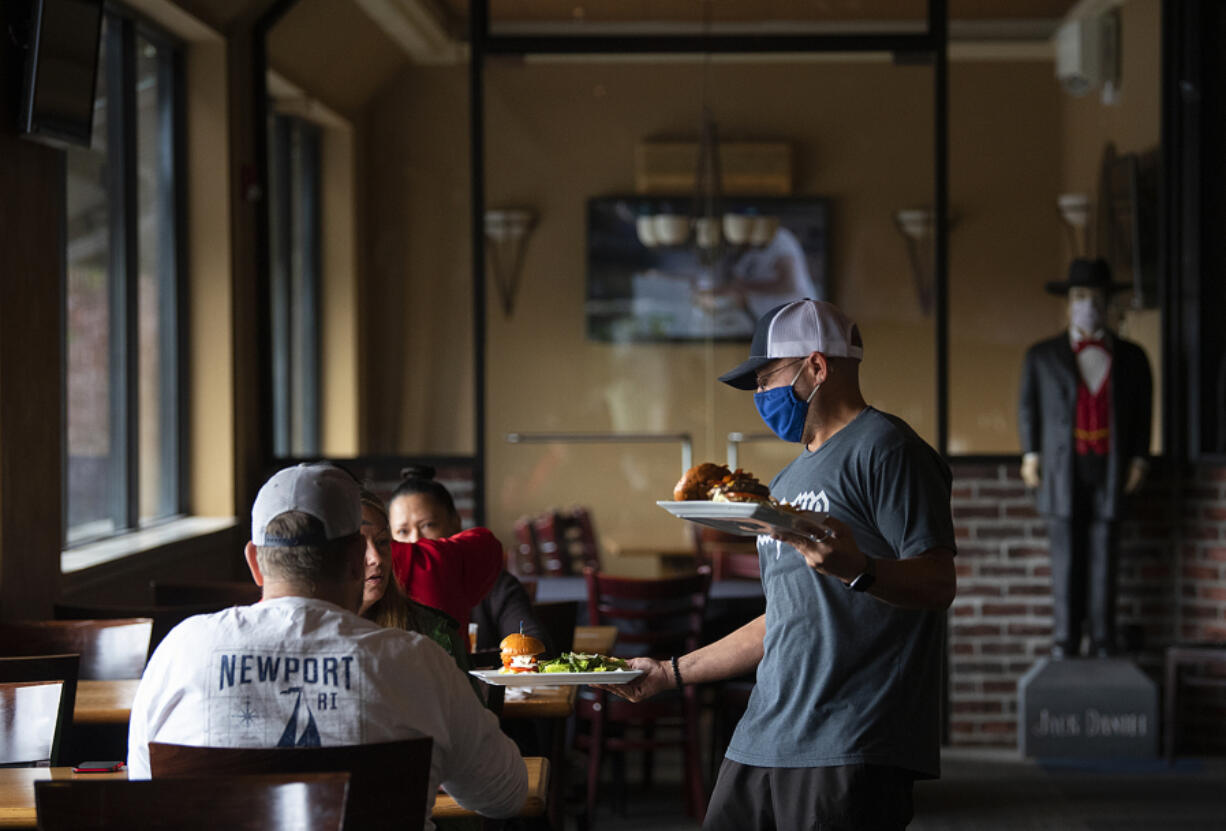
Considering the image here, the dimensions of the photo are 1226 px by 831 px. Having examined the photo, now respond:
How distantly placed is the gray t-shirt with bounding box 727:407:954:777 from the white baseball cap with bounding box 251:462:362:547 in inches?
30.9

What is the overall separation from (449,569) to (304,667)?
1.18 m

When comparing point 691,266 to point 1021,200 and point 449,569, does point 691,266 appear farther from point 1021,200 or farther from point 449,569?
point 449,569

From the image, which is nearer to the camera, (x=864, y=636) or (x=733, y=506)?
(x=733, y=506)

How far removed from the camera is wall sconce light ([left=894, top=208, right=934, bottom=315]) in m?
6.45

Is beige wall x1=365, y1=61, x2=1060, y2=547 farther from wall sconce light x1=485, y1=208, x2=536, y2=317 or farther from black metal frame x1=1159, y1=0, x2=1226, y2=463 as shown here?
black metal frame x1=1159, y1=0, x2=1226, y2=463

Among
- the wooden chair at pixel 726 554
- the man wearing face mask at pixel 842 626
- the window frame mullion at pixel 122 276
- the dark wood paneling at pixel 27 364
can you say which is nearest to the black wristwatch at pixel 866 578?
the man wearing face mask at pixel 842 626

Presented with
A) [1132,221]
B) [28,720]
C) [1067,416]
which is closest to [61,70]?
[28,720]

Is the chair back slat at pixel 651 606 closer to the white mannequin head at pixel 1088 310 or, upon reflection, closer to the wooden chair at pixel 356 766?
the white mannequin head at pixel 1088 310

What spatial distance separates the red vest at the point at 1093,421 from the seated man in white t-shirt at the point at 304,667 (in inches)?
178

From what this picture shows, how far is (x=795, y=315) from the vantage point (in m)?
2.43

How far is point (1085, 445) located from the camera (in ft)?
19.6

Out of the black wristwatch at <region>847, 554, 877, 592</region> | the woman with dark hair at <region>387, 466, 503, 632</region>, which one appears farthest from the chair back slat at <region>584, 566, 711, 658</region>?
the black wristwatch at <region>847, 554, 877, 592</region>

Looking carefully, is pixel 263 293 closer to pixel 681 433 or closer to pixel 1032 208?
pixel 681 433

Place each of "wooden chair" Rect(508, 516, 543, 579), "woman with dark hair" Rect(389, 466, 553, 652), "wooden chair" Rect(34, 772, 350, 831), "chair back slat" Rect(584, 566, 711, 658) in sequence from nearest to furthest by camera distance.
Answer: "wooden chair" Rect(34, 772, 350, 831)
"woman with dark hair" Rect(389, 466, 553, 652)
"chair back slat" Rect(584, 566, 711, 658)
"wooden chair" Rect(508, 516, 543, 579)
